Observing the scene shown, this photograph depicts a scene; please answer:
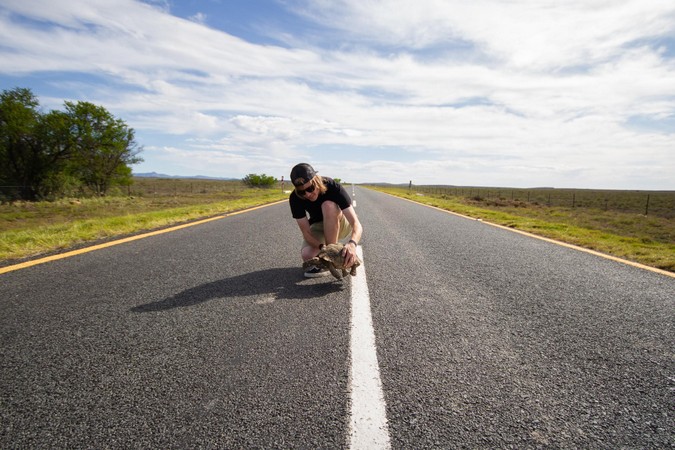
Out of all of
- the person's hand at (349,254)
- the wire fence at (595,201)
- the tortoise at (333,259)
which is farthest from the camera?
the wire fence at (595,201)

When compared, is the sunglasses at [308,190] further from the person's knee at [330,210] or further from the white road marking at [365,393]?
the white road marking at [365,393]

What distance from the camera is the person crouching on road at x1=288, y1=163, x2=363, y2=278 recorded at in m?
3.56

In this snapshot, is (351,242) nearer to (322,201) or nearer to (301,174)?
(322,201)

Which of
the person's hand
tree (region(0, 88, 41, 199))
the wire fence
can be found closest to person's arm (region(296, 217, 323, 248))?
the person's hand

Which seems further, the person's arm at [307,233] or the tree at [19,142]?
the tree at [19,142]

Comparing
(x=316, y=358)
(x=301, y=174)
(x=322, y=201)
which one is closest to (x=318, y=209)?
(x=322, y=201)

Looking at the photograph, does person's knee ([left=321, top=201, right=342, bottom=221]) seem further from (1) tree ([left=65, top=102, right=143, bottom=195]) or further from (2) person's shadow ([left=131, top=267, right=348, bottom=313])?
(1) tree ([left=65, top=102, right=143, bottom=195])

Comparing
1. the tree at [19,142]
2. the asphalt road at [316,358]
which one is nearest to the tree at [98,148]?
the tree at [19,142]

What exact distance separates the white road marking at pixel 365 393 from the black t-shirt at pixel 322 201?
160 centimetres

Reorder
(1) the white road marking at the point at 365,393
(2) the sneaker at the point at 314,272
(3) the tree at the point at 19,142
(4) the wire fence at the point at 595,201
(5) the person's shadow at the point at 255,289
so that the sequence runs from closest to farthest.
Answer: (1) the white road marking at the point at 365,393 < (5) the person's shadow at the point at 255,289 < (2) the sneaker at the point at 314,272 < (3) the tree at the point at 19,142 < (4) the wire fence at the point at 595,201

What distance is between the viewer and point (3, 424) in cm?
144

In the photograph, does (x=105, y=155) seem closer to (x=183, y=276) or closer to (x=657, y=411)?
(x=183, y=276)

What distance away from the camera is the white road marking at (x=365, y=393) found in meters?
1.38

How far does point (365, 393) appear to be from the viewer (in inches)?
66.3
